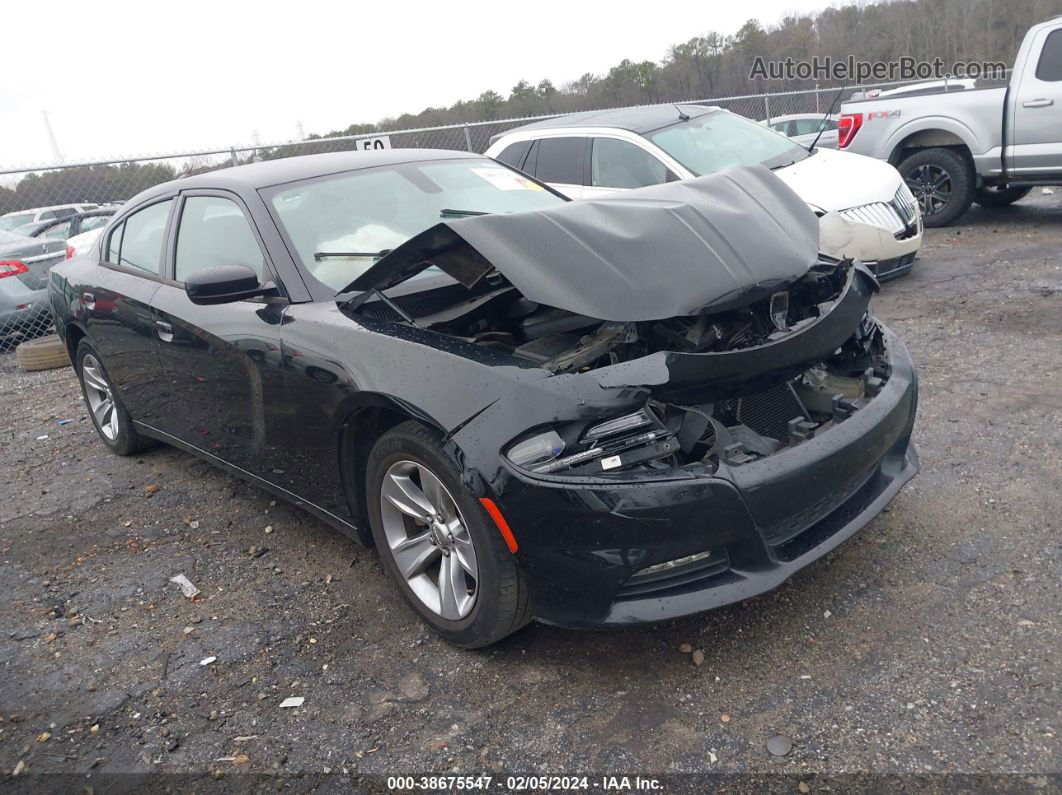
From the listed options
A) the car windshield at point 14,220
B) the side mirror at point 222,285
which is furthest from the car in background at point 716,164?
the car windshield at point 14,220

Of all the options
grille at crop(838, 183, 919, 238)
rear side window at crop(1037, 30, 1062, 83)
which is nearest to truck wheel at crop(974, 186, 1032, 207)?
rear side window at crop(1037, 30, 1062, 83)

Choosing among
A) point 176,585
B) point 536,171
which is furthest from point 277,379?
point 536,171

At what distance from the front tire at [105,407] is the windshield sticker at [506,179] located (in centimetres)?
263

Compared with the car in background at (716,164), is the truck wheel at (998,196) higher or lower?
lower

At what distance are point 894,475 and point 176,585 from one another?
307 centimetres

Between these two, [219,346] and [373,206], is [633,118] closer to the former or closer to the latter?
[373,206]

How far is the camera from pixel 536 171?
7906mm

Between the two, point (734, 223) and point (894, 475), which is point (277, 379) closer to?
point (734, 223)

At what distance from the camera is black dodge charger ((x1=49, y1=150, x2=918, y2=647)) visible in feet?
8.16

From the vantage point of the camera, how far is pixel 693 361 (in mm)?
2551

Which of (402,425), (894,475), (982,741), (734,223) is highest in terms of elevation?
(734,223)

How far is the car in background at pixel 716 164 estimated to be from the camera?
6594 millimetres

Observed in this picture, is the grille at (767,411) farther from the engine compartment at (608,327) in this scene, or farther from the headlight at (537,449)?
the headlight at (537,449)

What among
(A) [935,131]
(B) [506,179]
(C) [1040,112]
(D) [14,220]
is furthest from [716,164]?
(D) [14,220]
